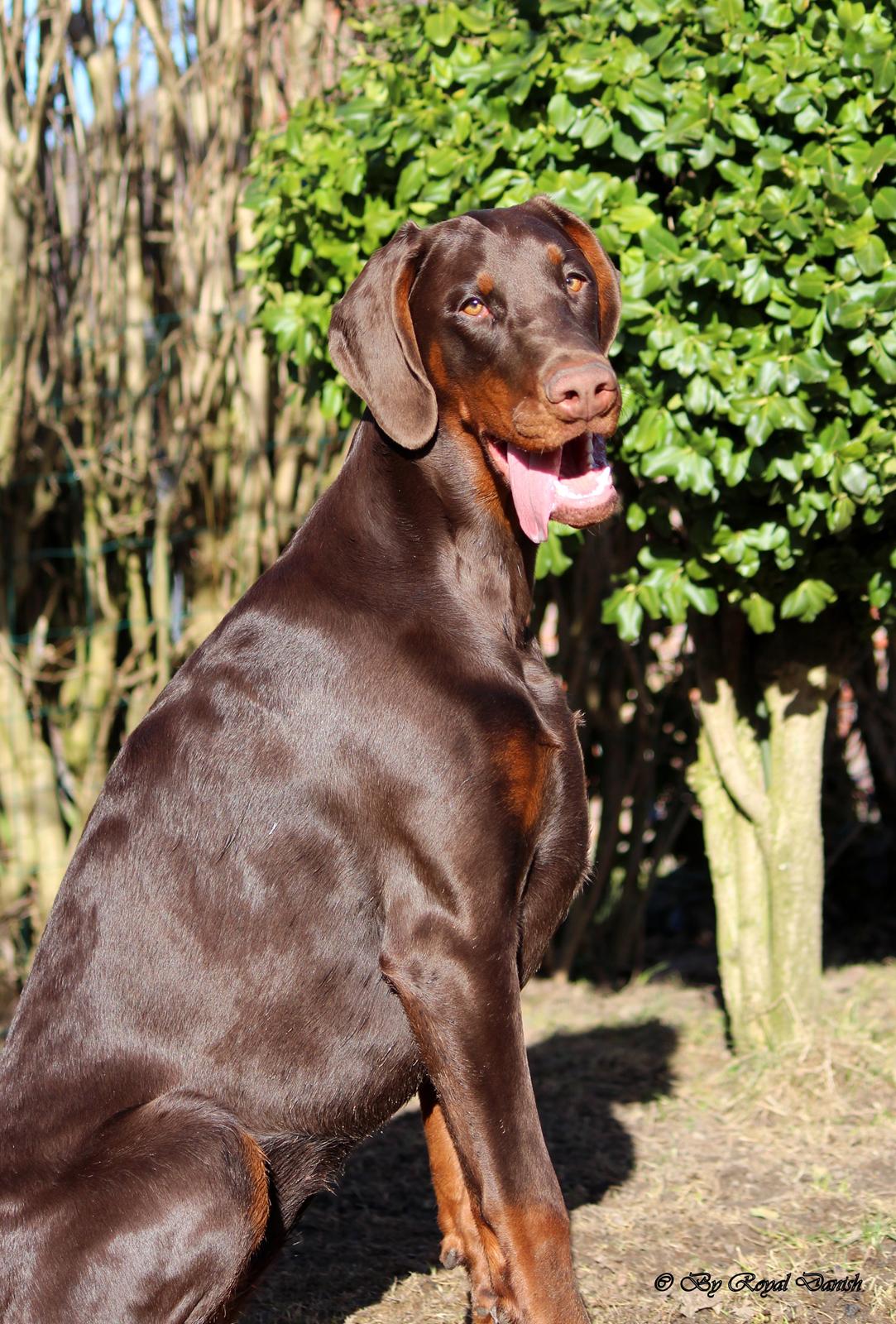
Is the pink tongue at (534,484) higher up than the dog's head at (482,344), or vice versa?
the dog's head at (482,344)

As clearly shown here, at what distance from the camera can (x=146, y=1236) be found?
2.29m

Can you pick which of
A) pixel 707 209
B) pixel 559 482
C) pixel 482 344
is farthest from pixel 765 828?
pixel 482 344

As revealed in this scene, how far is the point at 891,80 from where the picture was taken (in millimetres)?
3125

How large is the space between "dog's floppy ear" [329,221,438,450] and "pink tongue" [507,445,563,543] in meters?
0.19

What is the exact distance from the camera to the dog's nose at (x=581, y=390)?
8.00 ft

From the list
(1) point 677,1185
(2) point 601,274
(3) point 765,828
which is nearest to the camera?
(2) point 601,274

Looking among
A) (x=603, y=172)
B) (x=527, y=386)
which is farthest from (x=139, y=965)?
(x=603, y=172)

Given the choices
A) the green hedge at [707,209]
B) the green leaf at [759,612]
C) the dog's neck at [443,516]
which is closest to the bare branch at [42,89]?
the green hedge at [707,209]

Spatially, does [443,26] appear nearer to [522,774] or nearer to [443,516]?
[443,516]

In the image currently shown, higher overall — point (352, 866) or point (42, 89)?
point (42, 89)

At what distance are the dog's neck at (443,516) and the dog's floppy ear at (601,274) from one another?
54cm

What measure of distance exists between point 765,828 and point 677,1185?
1.18 metres

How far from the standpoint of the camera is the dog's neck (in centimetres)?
271

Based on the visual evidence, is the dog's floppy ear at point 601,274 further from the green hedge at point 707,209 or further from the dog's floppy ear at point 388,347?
the dog's floppy ear at point 388,347
